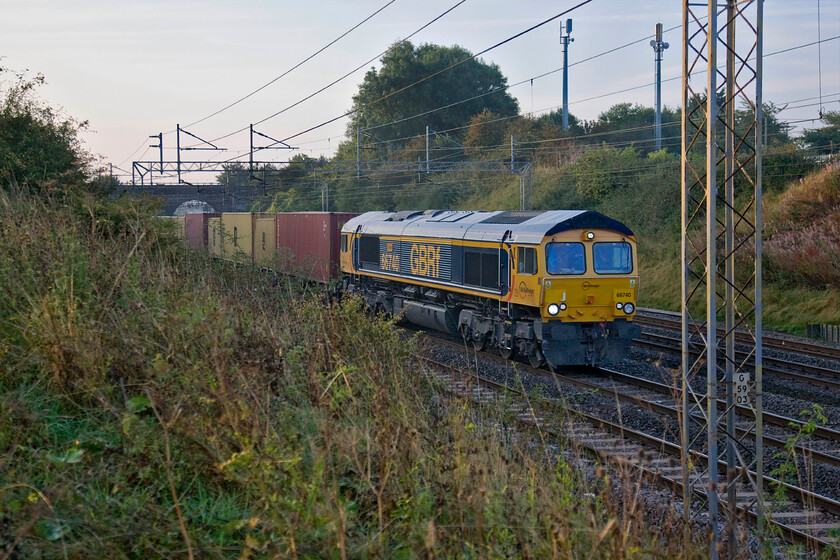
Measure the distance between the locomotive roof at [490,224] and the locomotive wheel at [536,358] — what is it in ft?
6.71

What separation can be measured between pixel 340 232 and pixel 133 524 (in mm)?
18443

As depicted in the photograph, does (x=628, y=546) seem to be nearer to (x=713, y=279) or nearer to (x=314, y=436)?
(x=314, y=436)

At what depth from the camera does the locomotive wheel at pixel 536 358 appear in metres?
A: 13.8

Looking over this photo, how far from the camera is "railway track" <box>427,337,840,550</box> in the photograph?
6.86 metres

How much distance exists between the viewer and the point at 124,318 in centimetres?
644

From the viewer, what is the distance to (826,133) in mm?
37406

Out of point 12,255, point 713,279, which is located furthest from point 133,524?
point 713,279

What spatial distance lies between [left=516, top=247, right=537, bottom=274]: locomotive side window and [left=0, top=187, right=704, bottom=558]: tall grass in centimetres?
617

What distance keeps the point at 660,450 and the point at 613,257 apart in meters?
4.99

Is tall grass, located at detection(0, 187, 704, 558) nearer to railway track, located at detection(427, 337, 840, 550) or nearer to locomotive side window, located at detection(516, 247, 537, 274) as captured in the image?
railway track, located at detection(427, 337, 840, 550)

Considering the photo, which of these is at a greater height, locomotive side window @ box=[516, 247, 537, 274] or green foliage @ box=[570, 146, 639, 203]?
green foliage @ box=[570, 146, 639, 203]

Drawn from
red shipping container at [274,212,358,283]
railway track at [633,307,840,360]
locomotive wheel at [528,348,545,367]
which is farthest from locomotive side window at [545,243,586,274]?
red shipping container at [274,212,358,283]

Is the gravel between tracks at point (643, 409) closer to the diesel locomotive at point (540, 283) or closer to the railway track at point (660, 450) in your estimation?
the railway track at point (660, 450)

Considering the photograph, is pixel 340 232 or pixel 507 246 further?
pixel 340 232
